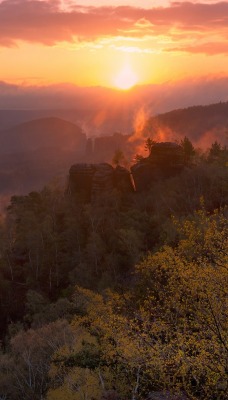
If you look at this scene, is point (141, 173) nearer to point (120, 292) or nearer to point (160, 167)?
point (160, 167)

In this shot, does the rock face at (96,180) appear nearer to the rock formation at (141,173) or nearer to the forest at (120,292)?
the rock formation at (141,173)

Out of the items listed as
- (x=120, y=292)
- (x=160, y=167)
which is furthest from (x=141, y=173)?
(x=120, y=292)

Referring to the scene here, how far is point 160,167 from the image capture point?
112m

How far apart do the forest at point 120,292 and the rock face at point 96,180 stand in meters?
2.75

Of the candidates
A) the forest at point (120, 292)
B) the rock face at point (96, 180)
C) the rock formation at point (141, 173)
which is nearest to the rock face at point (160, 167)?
the rock formation at point (141, 173)

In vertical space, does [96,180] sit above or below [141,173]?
below

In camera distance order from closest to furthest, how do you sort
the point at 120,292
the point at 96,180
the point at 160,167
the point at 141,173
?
the point at 120,292 → the point at 160,167 → the point at 141,173 → the point at 96,180

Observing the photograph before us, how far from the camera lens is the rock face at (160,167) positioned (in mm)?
111000

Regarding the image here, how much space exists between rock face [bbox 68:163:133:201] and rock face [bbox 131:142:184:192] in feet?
11.7

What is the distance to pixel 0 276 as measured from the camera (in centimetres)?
9312

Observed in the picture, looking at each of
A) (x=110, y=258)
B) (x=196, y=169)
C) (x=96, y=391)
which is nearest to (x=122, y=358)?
(x=96, y=391)

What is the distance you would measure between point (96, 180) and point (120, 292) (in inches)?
2301

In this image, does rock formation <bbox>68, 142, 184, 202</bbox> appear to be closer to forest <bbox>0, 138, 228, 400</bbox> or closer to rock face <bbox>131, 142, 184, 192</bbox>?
rock face <bbox>131, 142, 184, 192</bbox>

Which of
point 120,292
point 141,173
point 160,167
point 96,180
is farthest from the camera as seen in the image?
point 96,180
